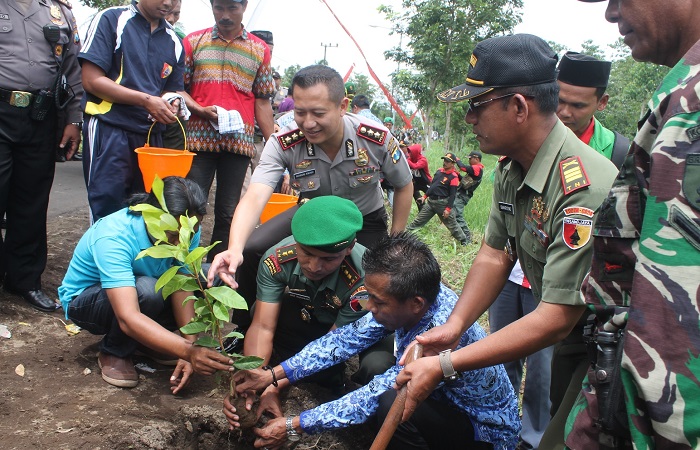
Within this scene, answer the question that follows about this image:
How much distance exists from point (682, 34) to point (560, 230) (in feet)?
2.35

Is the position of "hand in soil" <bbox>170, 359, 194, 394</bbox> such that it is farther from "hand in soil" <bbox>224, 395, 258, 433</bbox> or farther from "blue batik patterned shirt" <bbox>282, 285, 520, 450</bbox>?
"blue batik patterned shirt" <bbox>282, 285, 520, 450</bbox>

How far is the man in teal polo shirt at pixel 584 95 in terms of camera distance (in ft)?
8.73

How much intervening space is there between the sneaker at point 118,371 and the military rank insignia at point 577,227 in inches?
86.9

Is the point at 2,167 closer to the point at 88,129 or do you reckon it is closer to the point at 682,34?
the point at 88,129

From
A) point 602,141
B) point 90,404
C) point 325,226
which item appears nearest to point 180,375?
point 90,404

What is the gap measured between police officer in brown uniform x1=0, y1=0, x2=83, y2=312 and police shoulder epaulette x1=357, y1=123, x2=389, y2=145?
5.69 ft

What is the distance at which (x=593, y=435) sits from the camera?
123 cm

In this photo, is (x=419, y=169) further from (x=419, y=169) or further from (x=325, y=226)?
(x=325, y=226)

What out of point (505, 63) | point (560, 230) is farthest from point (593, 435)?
point (505, 63)

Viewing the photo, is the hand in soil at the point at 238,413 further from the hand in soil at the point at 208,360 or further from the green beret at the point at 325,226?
the green beret at the point at 325,226

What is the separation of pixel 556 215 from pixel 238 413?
158 cm

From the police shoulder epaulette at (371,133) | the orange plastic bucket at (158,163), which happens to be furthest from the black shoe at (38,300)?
the police shoulder epaulette at (371,133)

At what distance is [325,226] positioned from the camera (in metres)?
2.68

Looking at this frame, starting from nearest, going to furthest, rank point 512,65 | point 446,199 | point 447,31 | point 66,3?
point 512,65 → point 66,3 → point 446,199 → point 447,31
